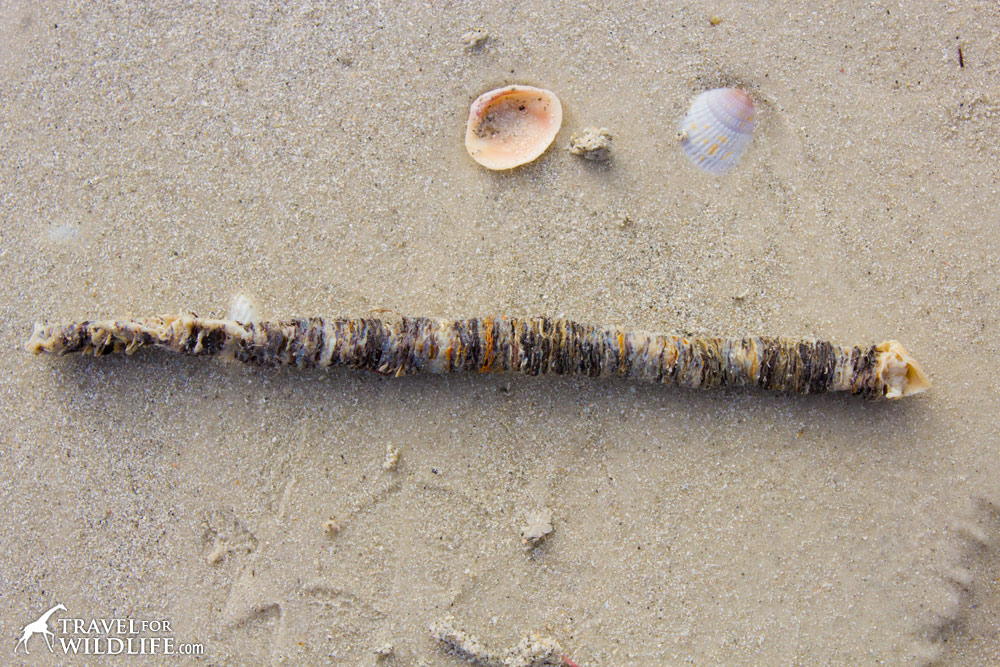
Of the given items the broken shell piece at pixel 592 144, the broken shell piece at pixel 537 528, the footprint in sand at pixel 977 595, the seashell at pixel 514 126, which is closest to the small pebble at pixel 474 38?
the seashell at pixel 514 126

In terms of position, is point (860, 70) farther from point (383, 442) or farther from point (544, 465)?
point (383, 442)

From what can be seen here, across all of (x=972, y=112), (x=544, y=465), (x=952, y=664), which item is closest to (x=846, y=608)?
(x=952, y=664)

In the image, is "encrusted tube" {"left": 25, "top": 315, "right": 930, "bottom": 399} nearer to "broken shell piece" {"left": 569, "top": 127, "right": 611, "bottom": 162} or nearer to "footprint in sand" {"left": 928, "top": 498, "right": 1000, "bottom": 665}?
"footprint in sand" {"left": 928, "top": 498, "right": 1000, "bottom": 665}

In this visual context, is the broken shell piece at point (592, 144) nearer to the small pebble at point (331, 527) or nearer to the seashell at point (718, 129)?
the seashell at point (718, 129)

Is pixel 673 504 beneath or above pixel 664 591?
above

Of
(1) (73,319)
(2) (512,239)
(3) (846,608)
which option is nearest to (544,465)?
(2) (512,239)

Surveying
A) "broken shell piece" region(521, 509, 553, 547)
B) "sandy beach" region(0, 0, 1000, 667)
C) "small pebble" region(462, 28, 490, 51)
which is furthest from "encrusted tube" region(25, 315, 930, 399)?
"small pebble" region(462, 28, 490, 51)

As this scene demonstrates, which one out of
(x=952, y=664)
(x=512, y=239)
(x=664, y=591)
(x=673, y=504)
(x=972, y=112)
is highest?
(x=972, y=112)

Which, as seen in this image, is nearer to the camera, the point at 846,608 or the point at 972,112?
the point at 846,608
